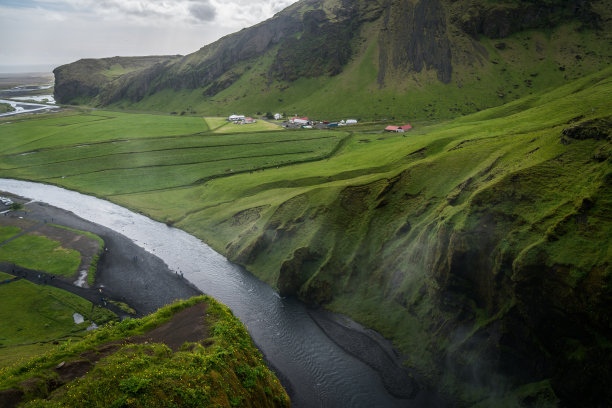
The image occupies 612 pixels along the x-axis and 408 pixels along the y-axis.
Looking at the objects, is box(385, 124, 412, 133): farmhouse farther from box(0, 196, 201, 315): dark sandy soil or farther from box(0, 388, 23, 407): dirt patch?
box(0, 388, 23, 407): dirt patch

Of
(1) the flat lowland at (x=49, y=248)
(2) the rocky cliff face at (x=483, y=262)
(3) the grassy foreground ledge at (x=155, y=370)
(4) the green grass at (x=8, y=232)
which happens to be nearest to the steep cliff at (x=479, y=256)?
(2) the rocky cliff face at (x=483, y=262)

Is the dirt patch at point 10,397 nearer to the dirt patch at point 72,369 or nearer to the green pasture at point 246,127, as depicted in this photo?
the dirt patch at point 72,369

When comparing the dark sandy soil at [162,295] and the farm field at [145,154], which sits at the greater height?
the farm field at [145,154]

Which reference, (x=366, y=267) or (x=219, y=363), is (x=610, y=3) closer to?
(x=366, y=267)

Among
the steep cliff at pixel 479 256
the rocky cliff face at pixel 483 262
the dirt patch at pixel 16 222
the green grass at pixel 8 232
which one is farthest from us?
the dirt patch at pixel 16 222

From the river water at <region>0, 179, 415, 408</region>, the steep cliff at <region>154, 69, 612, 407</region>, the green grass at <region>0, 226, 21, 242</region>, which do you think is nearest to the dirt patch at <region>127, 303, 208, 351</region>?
the river water at <region>0, 179, 415, 408</region>

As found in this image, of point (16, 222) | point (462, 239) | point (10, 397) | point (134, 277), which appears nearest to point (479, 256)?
point (462, 239)

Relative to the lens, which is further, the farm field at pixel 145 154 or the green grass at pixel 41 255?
the farm field at pixel 145 154

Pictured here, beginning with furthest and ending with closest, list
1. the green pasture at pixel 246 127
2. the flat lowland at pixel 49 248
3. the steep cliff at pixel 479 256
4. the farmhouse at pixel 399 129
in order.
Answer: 1. the green pasture at pixel 246 127
2. the farmhouse at pixel 399 129
3. the flat lowland at pixel 49 248
4. the steep cliff at pixel 479 256
